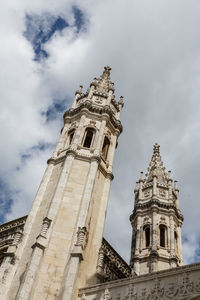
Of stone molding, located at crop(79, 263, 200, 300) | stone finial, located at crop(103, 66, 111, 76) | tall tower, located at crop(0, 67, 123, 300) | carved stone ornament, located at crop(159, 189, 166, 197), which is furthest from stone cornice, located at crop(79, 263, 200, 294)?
stone finial, located at crop(103, 66, 111, 76)

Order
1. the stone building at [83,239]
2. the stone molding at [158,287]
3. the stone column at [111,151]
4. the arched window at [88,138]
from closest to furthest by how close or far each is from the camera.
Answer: the stone molding at [158,287], the stone building at [83,239], the stone column at [111,151], the arched window at [88,138]

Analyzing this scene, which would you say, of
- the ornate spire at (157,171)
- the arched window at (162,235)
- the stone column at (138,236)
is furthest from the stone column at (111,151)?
the ornate spire at (157,171)

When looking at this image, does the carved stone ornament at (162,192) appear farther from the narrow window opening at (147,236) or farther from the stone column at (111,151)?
the stone column at (111,151)

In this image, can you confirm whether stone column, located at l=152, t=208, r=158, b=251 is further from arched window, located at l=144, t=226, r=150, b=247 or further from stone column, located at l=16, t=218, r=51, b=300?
stone column, located at l=16, t=218, r=51, b=300

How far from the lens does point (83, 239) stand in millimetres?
15312

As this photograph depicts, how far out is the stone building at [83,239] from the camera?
13.1 m

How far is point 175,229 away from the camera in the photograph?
1163 inches

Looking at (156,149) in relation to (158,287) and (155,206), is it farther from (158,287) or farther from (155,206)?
(158,287)

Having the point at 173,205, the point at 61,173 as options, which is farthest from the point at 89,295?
the point at 173,205

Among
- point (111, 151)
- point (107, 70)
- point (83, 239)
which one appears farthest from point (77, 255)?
point (107, 70)

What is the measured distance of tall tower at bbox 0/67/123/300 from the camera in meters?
13.9

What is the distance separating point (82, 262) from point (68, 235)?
1395 millimetres

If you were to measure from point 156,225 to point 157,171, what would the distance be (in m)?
8.32

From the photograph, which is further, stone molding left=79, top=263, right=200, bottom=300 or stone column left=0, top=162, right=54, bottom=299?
A: stone column left=0, top=162, right=54, bottom=299
